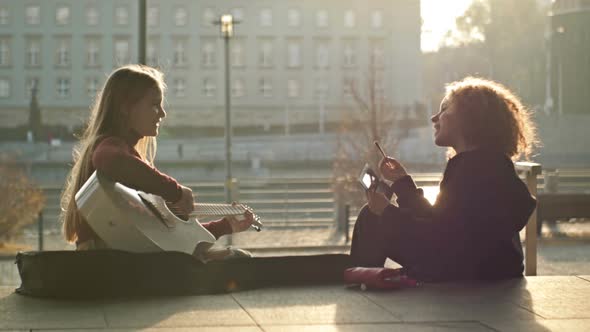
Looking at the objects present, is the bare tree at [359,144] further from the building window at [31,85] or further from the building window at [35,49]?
the building window at [35,49]

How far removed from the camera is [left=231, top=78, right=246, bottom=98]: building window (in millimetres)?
78338

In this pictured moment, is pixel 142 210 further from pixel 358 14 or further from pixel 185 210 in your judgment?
pixel 358 14

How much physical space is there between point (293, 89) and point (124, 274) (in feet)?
247

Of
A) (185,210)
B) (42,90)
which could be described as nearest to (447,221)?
(185,210)

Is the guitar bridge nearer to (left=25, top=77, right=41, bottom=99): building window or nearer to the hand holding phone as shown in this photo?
the hand holding phone

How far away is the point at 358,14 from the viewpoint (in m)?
81.1

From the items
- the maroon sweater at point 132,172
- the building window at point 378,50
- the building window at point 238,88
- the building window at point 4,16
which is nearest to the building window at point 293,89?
the building window at point 238,88

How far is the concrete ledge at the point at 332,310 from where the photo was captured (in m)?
4.07

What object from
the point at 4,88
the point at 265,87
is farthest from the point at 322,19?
the point at 4,88

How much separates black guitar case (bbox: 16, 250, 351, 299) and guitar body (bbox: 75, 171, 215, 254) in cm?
6

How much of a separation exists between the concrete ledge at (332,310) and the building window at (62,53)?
7539cm

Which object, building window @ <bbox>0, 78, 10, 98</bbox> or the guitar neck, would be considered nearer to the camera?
the guitar neck

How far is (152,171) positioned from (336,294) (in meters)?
0.95

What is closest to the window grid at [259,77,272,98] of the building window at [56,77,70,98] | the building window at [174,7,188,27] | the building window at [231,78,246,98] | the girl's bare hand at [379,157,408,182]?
the building window at [231,78,246,98]
